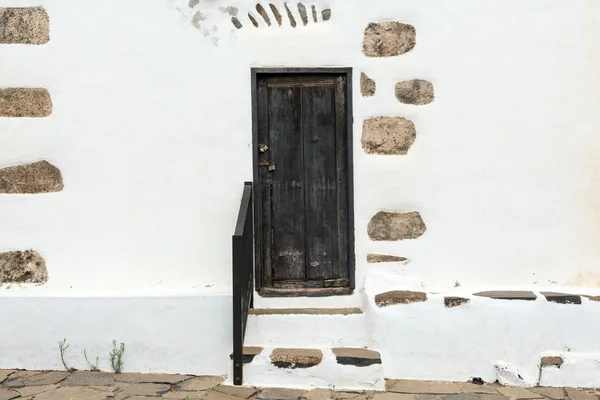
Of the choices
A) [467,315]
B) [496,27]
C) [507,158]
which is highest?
[496,27]

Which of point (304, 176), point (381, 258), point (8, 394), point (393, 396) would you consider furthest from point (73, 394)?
point (381, 258)

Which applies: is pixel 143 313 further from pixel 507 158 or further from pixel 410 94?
pixel 507 158

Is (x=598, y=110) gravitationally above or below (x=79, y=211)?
above

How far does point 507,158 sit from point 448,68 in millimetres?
732

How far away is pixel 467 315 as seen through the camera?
334 centimetres

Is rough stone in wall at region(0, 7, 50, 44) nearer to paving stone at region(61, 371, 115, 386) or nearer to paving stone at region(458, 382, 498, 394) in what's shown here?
paving stone at region(61, 371, 115, 386)

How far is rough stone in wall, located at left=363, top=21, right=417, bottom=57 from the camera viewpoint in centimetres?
361

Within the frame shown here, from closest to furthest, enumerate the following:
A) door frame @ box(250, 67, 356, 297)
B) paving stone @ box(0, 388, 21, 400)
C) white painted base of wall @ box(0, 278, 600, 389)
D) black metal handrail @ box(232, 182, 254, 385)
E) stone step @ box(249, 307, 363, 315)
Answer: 1. black metal handrail @ box(232, 182, 254, 385)
2. paving stone @ box(0, 388, 21, 400)
3. white painted base of wall @ box(0, 278, 600, 389)
4. stone step @ box(249, 307, 363, 315)
5. door frame @ box(250, 67, 356, 297)

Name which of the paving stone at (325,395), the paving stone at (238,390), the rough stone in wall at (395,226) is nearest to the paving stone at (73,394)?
the paving stone at (238,390)

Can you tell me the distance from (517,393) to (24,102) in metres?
3.65

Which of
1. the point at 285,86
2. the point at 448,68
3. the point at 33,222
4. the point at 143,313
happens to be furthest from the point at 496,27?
the point at 33,222

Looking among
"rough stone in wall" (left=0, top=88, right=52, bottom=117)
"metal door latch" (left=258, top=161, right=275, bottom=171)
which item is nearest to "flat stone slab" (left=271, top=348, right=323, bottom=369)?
"metal door latch" (left=258, top=161, right=275, bottom=171)

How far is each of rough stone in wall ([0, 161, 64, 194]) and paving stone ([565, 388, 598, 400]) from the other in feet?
11.4

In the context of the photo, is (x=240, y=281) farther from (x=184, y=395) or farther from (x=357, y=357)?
(x=357, y=357)
